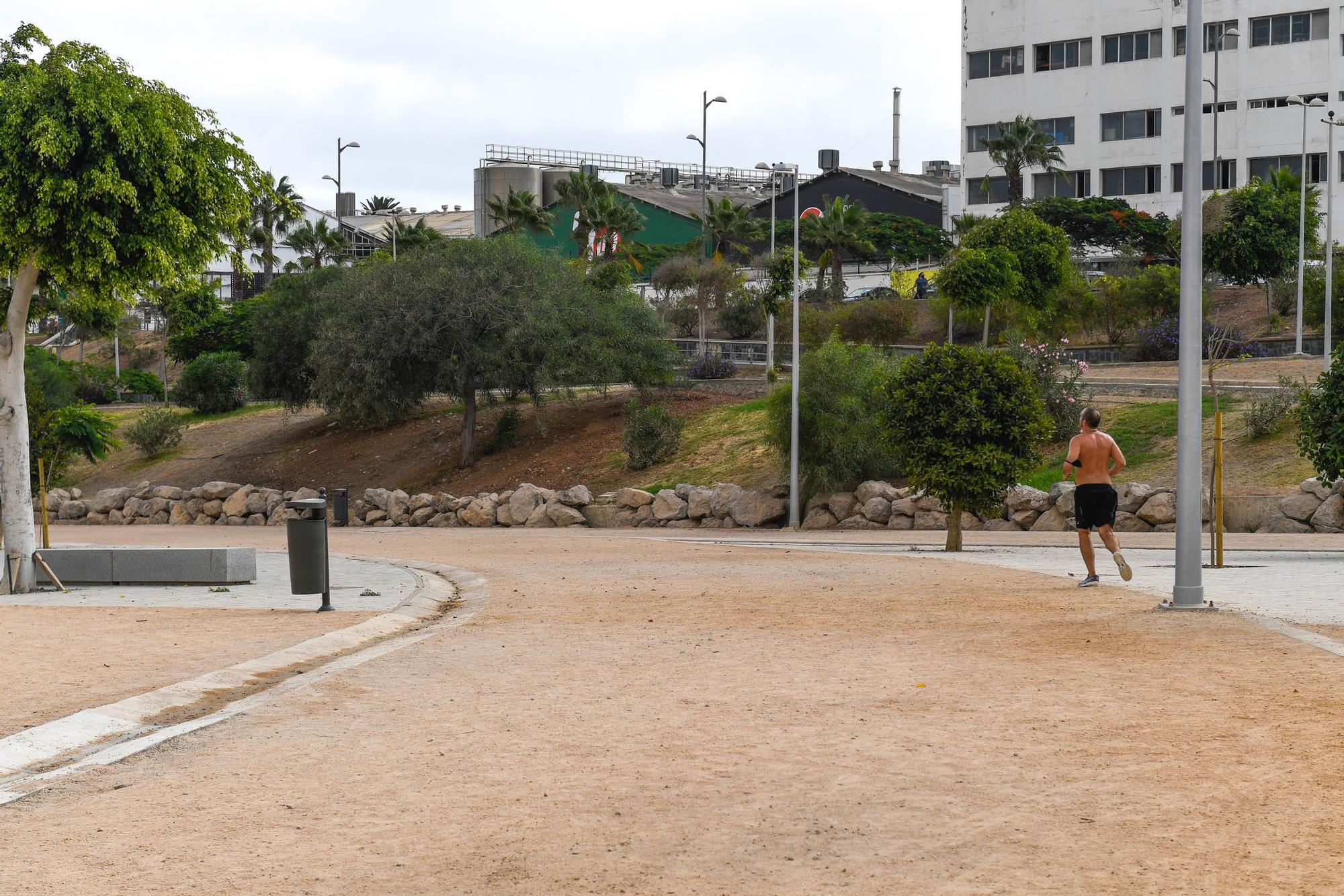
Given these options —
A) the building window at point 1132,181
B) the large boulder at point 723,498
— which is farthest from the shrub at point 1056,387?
the building window at point 1132,181

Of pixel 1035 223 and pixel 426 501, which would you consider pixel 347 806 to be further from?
pixel 1035 223

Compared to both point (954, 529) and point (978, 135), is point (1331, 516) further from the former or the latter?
point (978, 135)

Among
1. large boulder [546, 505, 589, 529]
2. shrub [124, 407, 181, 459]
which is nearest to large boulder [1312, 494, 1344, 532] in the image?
large boulder [546, 505, 589, 529]

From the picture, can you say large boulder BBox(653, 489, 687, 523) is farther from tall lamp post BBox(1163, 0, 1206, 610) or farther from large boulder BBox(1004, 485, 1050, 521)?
tall lamp post BBox(1163, 0, 1206, 610)

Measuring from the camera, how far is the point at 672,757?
716cm

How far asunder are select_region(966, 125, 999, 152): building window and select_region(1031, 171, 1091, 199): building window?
339cm

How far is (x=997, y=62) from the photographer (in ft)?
259

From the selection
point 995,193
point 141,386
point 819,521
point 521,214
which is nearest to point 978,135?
point 995,193

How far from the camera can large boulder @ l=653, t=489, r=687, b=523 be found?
36875mm

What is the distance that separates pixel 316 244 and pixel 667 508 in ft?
164

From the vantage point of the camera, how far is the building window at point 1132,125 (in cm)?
7350

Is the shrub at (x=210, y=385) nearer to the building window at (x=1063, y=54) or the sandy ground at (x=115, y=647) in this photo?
the building window at (x=1063, y=54)

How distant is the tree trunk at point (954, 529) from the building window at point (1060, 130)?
56.1m

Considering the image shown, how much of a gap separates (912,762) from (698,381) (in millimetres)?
46061
